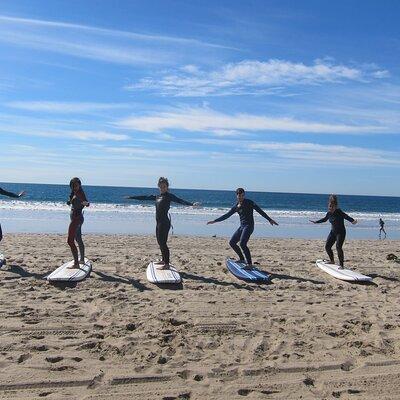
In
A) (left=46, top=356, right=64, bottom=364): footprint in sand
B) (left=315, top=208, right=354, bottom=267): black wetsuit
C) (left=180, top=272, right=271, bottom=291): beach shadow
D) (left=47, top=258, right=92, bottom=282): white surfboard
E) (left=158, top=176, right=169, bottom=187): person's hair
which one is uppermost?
(left=158, top=176, right=169, bottom=187): person's hair

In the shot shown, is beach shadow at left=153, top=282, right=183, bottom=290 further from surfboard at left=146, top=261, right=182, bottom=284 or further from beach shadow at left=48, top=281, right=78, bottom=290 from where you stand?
beach shadow at left=48, top=281, right=78, bottom=290

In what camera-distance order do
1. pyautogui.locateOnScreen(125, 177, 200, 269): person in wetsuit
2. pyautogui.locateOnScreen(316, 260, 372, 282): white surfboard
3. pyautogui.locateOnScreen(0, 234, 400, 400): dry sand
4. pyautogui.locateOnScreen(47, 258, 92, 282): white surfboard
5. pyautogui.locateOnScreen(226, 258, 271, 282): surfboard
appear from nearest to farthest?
pyautogui.locateOnScreen(0, 234, 400, 400): dry sand < pyautogui.locateOnScreen(47, 258, 92, 282): white surfboard < pyautogui.locateOnScreen(226, 258, 271, 282): surfboard < pyautogui.locateOnScreen(316, 260, 372, 282): white surfboard < pyautogui.locateOnScreen(125, 177, 200, 269): person in wetsuit

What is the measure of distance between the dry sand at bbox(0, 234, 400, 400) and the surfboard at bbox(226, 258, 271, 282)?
0.75 feet

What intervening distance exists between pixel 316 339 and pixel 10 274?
241 inches

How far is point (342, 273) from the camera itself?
987cm

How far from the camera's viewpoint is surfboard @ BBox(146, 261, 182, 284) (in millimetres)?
8555

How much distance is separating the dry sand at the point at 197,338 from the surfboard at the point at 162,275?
0.20m

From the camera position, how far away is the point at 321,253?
14.4 meters

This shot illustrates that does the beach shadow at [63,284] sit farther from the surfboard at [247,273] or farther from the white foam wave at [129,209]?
the white foam wave at [129,209]

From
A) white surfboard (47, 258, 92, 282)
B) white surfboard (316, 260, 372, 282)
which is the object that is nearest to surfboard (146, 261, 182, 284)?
white surfboard (47, 258, 92, 282)

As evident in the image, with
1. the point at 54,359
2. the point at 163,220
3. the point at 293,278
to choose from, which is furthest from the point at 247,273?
the point at 54,359

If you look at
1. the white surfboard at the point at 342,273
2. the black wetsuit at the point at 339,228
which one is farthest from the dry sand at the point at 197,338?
the black wetsuit at the point at 339,228

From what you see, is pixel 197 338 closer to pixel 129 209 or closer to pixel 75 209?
pixel 75 209

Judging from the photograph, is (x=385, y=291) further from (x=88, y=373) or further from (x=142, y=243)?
(x=142, y=243)
